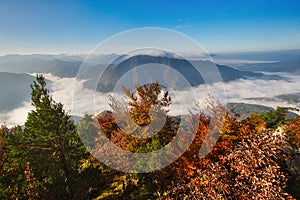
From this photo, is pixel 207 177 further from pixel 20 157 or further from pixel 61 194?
pixel 20 157

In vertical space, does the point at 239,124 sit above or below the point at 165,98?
below

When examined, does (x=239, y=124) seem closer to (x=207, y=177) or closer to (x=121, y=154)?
(x=207, y=177)

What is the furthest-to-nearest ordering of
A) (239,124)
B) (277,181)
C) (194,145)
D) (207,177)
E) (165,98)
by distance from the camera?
(165,98), (239,124), (194,145), (207,177), (277,181)

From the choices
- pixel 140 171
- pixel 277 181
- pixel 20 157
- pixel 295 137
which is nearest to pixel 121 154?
pixel 140 171

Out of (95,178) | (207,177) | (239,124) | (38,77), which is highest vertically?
(38,77)

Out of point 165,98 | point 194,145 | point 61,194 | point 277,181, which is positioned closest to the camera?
point 277,181

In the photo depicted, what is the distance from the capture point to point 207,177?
50.9 ft

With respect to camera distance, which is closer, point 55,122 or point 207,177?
point 207,177

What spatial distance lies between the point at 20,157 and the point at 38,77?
23.4 feet

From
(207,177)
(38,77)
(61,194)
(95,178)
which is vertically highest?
(38,77)

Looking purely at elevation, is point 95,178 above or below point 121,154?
below

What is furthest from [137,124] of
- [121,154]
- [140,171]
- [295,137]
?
[295,137]

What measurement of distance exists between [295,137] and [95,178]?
18.9m

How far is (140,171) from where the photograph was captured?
19.7 meters
